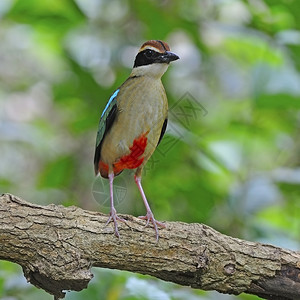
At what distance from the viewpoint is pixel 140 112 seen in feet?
14.1

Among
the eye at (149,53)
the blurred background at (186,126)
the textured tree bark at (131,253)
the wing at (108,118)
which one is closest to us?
the textured tree bark at (131,253)

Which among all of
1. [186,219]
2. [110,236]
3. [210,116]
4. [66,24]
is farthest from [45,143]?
[110,236]

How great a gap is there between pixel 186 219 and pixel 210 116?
101 inches

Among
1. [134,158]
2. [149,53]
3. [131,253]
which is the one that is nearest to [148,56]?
[149,53]

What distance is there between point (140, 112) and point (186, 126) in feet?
4.86

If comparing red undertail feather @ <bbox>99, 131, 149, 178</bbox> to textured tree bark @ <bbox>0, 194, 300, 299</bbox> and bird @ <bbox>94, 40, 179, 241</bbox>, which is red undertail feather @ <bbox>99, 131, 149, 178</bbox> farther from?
textured tree bark @ <bbox>0, 194, 300, 299</bbox>

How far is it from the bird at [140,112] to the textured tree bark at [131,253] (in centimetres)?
65

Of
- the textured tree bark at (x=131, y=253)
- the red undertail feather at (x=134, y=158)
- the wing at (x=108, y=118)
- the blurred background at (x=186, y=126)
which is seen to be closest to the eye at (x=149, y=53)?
the wing at (x=108, y=118)

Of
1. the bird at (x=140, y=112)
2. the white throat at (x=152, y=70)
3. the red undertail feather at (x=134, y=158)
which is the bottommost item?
the red undertail feather at (x=134, y=158)

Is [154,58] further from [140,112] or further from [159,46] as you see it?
[140,112]

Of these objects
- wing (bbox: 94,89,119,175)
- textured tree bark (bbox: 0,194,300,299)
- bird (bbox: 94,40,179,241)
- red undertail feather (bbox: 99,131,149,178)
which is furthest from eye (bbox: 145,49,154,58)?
textured tree bark (bbox: 0,194,300,299)

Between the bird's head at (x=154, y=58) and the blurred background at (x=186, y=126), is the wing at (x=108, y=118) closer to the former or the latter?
the bird's head at (x=154, y=58)

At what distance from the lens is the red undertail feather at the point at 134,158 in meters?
4.30

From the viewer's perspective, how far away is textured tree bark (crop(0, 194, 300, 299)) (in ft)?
10.8
